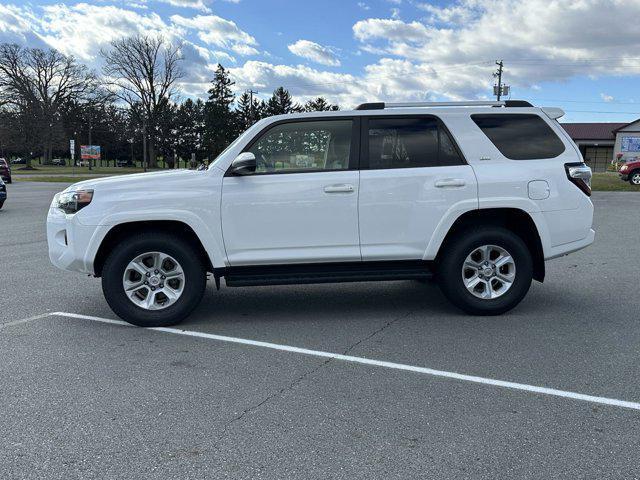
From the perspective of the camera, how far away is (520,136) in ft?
17.6

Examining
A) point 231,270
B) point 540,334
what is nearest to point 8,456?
point 231,270

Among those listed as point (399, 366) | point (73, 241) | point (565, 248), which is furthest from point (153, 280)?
point (565, 248)

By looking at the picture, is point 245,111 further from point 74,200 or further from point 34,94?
point 74,200

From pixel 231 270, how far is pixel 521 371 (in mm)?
2612

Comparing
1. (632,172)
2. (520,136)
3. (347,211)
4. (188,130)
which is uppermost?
(188,130)

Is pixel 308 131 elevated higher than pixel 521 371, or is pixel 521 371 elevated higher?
pixel 308 131

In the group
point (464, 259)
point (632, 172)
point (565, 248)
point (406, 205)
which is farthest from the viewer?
Result: point (632, 172)

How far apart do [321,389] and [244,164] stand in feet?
7.05

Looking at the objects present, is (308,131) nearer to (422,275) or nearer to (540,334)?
(422,275)

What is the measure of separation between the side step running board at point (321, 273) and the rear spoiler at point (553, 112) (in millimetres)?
2032

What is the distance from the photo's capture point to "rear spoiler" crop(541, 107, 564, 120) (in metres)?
5.52

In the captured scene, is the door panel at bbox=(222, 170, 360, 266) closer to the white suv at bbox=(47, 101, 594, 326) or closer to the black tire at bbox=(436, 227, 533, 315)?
the white suv at bbox=(47, 101, 594, 326)

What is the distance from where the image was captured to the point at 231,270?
16.6ft

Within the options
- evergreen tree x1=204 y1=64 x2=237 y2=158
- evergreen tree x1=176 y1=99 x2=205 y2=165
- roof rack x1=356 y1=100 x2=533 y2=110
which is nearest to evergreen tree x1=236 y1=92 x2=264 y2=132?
evergreen tree x1=204 y1=64 x2=237 y2=158
